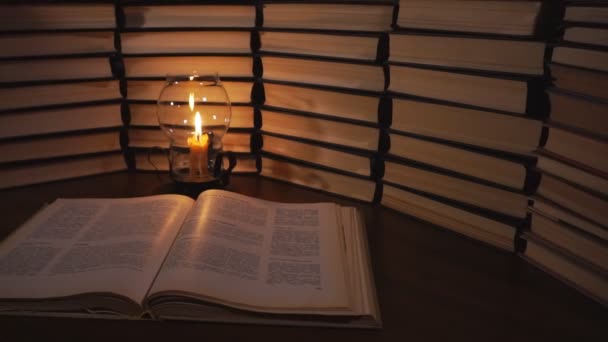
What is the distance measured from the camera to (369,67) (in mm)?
991

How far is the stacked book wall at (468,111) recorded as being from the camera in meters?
0.81

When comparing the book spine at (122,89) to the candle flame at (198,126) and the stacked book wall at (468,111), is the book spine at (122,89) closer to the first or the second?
the candle flame at (198,126)

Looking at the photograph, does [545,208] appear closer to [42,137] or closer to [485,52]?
[485,52]

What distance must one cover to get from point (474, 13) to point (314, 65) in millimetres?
320

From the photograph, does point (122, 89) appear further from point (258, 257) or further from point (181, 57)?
point (258, 257)

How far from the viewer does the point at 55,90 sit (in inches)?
42.8

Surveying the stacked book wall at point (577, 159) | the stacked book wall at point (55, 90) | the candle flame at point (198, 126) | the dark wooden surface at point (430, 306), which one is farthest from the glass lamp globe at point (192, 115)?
the stacked book wall at point (577, 159)

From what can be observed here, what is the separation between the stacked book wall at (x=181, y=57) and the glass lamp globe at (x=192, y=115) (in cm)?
4

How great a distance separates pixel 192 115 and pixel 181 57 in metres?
0.12

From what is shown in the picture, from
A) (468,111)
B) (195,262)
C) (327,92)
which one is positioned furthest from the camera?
(327,92)

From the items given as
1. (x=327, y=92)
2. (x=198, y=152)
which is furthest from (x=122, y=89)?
(x=327, y=92)

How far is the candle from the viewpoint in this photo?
1063 millimetres

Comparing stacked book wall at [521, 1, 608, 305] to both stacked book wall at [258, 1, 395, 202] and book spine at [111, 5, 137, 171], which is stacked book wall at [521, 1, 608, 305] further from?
book spine at [111, 5, 137, 171]

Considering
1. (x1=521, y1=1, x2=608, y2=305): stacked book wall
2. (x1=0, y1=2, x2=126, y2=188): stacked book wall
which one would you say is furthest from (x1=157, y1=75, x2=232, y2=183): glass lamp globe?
(x1=521, y1=1, x2=608, y2=305): stacked book wall
